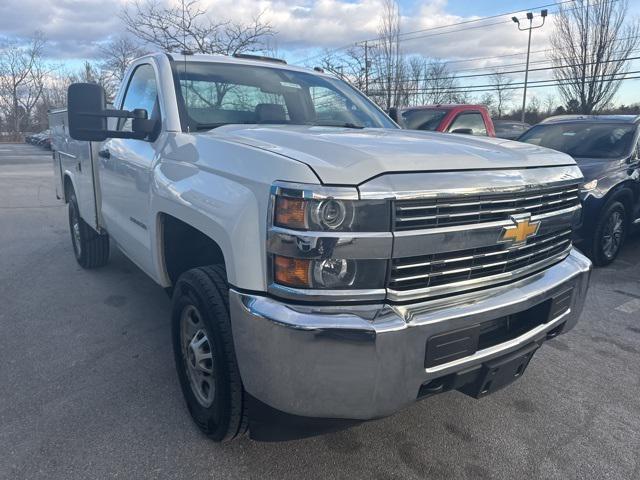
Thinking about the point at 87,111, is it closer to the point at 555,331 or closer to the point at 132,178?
the point at 132,178

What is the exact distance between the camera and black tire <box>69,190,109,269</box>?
538 centimetres

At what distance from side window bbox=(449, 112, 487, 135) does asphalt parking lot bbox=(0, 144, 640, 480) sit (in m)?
4.94

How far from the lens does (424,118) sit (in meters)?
8.80

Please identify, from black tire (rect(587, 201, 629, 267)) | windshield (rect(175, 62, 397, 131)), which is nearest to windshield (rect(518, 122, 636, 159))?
Answer: black tire (rect(587, 201, 629, 267))

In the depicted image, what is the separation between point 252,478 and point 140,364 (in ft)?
4.58

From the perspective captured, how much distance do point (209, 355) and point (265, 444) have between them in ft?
1.79

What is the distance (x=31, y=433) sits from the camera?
8.56 feet

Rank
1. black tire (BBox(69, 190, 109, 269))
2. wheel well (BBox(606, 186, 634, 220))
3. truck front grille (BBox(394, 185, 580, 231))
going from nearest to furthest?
truck front grille (BBox(394, 185, 580, 231)) < black tire (BBox(69, 190, 109, 269)) < wheel well (BBox(606, 186, 634, 220))

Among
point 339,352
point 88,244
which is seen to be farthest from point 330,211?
point 88,244

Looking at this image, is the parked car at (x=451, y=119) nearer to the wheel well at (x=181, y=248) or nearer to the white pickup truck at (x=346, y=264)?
the white pickup truck at (x=346, y=264)

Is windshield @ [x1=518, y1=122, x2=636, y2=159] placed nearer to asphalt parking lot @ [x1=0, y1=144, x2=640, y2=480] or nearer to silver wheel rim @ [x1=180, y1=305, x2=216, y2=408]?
asphalt parking lot @ [x1=0, y1=144, x2=640, y2=480]

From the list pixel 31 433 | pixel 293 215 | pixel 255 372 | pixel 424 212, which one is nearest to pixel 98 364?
pixel 31 433

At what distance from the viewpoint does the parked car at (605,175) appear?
5.68m

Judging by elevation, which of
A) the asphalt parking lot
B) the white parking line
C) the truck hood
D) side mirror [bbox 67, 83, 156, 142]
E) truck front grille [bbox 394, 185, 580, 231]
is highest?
side mirror [bbox 67, 83, 156, 142]
